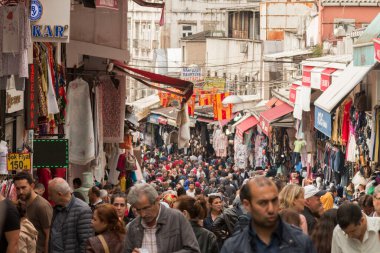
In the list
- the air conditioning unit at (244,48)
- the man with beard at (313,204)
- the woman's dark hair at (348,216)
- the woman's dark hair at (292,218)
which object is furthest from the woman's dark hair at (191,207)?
the air conditioning unit at (244,48)

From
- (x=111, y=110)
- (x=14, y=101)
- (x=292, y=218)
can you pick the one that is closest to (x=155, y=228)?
(x=292, y=218)

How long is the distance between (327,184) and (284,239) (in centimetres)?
2232

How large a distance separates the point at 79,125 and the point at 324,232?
1044 cm

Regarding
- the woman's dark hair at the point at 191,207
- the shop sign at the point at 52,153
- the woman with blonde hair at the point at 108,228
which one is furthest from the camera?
the shop sign at the point at 52,153

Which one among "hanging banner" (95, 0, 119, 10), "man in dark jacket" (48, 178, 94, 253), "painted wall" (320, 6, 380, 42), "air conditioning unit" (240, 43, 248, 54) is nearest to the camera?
"man in dark jacket" (48, 178, 94, 253)

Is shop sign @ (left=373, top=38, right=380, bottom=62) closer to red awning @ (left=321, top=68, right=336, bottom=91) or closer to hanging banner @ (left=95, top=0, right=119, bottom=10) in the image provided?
hanging banner @ (left=95, top=0, right=119, bottom=10)

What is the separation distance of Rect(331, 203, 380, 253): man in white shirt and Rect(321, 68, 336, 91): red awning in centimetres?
1880

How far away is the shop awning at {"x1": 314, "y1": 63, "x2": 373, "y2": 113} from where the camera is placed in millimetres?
24891

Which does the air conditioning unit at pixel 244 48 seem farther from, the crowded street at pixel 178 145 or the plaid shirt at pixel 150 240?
the plaid shirt at pixel 150 240

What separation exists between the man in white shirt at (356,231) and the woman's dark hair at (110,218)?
1.98 metres

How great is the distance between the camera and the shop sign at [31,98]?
17156 millimetres

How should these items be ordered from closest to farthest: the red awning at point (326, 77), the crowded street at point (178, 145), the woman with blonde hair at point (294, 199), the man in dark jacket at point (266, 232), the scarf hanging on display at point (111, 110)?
the man in dark jacket at point (266, 232)
the crowded street at point (178, 145)
the woman with blonde hair at point (294, 199)
the scarf hanging on display at point (111, 110)
the red awning at point (326, 77)

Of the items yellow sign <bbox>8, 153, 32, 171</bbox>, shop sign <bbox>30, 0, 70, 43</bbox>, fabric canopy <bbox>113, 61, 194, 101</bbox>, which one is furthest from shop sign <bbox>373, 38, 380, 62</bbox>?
yellow sign <bbox>8, 153, 32, 171</bbox>

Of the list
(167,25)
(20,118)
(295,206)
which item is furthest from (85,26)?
(167,25)
